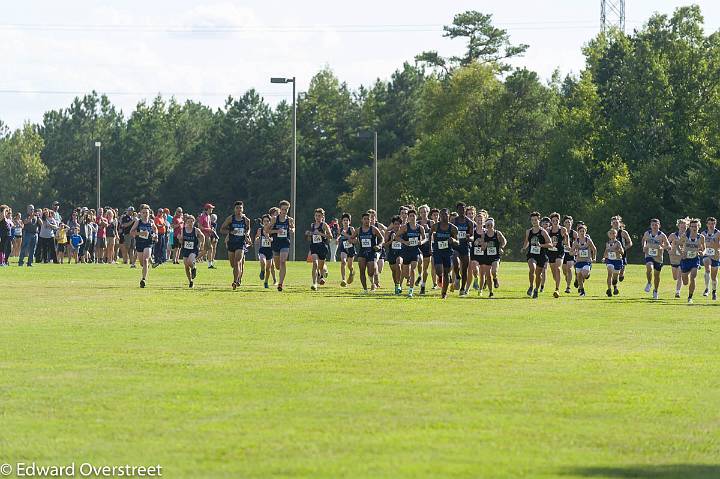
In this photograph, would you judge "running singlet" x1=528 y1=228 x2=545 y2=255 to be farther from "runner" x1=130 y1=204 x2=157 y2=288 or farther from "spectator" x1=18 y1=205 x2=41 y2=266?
"spectator" x1=18 y1=205 x2=41 y2=266

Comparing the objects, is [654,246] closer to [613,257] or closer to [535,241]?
[613,257]

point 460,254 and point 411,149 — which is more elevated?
point 411,149

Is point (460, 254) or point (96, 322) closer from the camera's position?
point (96, 322)

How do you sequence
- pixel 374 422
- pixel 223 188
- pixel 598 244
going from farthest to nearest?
pixel 223 188, pixel 598 244, pixel 374 422

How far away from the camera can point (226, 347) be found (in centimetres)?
1752

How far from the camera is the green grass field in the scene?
31.1 feet

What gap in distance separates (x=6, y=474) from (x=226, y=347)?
877 cm

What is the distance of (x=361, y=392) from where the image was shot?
12906 millimetres

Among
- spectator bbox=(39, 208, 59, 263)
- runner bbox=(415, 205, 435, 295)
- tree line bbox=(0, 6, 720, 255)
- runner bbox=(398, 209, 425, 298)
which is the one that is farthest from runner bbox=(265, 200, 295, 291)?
tree line bbox=(0, 6, 720, 255)

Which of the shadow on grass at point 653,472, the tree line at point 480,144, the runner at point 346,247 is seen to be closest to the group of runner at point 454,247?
the runner at point 346,247

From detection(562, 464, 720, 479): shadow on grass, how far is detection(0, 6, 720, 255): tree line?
226 feet

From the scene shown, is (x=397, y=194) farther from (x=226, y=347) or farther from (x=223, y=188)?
(x=226, y=347)

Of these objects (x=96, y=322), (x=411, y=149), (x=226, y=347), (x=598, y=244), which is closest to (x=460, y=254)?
(x=96, y=322)

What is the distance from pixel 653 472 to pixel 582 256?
24.9 metres
